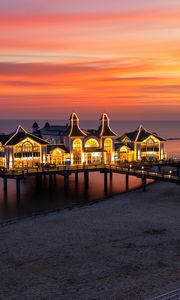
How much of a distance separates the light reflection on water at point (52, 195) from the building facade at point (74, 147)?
147 inches

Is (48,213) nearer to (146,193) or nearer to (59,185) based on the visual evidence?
(146,193)

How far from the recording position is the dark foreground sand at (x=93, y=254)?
24.9 meters

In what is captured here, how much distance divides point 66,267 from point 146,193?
94.5ft

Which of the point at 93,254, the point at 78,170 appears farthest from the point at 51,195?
the point at 93,254

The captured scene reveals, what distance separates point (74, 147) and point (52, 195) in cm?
1209

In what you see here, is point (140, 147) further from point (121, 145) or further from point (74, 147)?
point (74, 147)

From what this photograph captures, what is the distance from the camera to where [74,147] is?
6806 centimetres

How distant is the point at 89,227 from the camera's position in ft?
126

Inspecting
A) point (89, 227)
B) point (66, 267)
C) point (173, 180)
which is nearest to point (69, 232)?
point (89, 227)

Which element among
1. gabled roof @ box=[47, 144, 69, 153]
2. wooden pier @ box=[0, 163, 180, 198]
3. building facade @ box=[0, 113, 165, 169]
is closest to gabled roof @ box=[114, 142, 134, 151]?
building facade @ box=[0, 113, 165, 169]

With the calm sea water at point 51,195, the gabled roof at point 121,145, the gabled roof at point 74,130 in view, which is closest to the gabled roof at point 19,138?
the gabled roof at point 74,130

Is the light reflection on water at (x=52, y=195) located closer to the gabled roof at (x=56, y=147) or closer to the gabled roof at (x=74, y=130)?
the gabled roof at (x=56, y=147)

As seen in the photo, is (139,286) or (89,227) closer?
(139,286)

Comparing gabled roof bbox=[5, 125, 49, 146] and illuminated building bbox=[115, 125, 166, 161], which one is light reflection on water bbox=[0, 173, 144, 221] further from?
gabled roof bbox=[5, 125, 49, 146]
